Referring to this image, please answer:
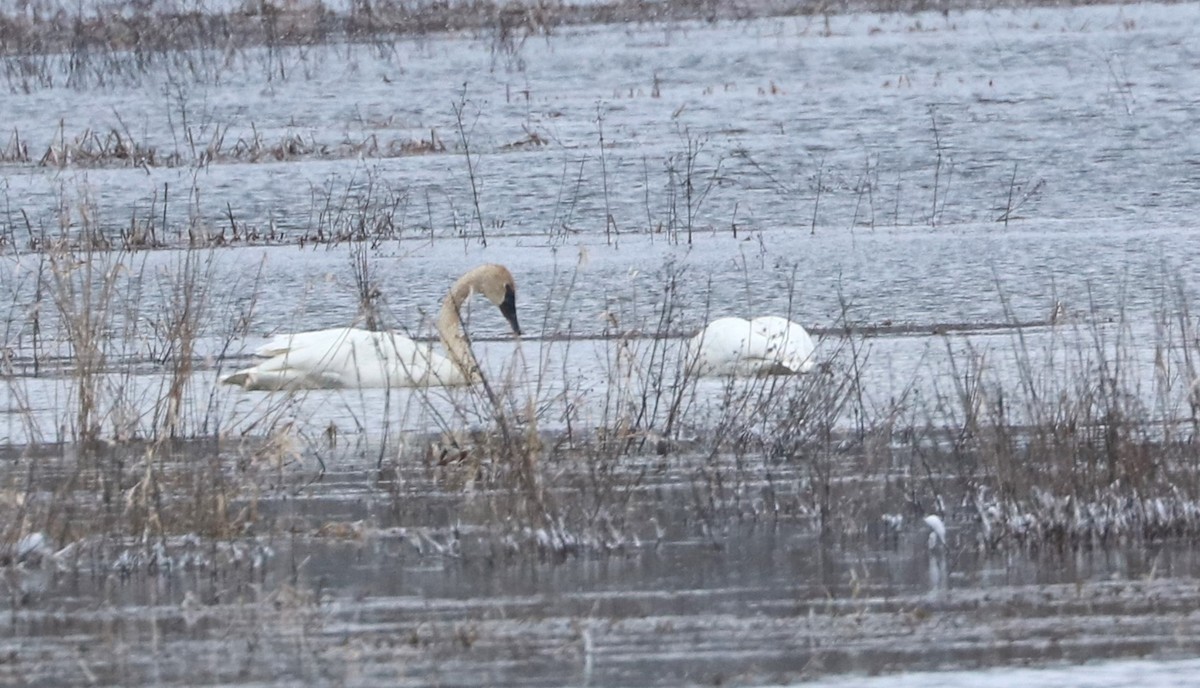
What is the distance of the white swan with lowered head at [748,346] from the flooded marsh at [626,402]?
0.15 metres

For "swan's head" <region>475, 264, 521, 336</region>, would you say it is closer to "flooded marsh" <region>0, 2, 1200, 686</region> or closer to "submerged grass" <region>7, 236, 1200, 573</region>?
"flooded marsh" <region>0, 2, 1200, 686</region>

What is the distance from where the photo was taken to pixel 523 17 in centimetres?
3152

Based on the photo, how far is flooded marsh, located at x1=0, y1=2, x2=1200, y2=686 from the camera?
4.46 m

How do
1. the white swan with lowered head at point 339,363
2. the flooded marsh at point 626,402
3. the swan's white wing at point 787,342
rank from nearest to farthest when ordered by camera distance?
the flooded marsh at point 626,402 → the swan's white wing at point 787,342 → the white swan with lowered head at point 339,363

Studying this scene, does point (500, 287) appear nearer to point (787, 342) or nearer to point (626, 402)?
point (787, 342)

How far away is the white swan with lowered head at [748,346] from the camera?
25.5 ft

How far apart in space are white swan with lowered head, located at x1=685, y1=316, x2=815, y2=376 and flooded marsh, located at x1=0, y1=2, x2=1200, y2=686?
0.51 ft

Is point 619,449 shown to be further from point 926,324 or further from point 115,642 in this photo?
point 926,324

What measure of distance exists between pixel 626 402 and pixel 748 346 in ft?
4.73

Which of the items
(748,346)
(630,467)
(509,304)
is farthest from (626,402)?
(509,304)

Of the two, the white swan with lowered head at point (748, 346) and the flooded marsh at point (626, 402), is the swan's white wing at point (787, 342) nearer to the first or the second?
the white swan with lowered head at point (748, 346)

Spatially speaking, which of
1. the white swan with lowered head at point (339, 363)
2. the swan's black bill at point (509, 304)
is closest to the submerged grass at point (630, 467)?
the white swan with lowered head at point (339, 363)

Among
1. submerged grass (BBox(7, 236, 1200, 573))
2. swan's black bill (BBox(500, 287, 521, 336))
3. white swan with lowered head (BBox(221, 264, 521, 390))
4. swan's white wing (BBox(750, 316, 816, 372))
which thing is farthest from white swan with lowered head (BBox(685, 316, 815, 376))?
swan's black bill (BBox(500, 287, 521, 336))

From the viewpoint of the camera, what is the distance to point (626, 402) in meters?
6.52
